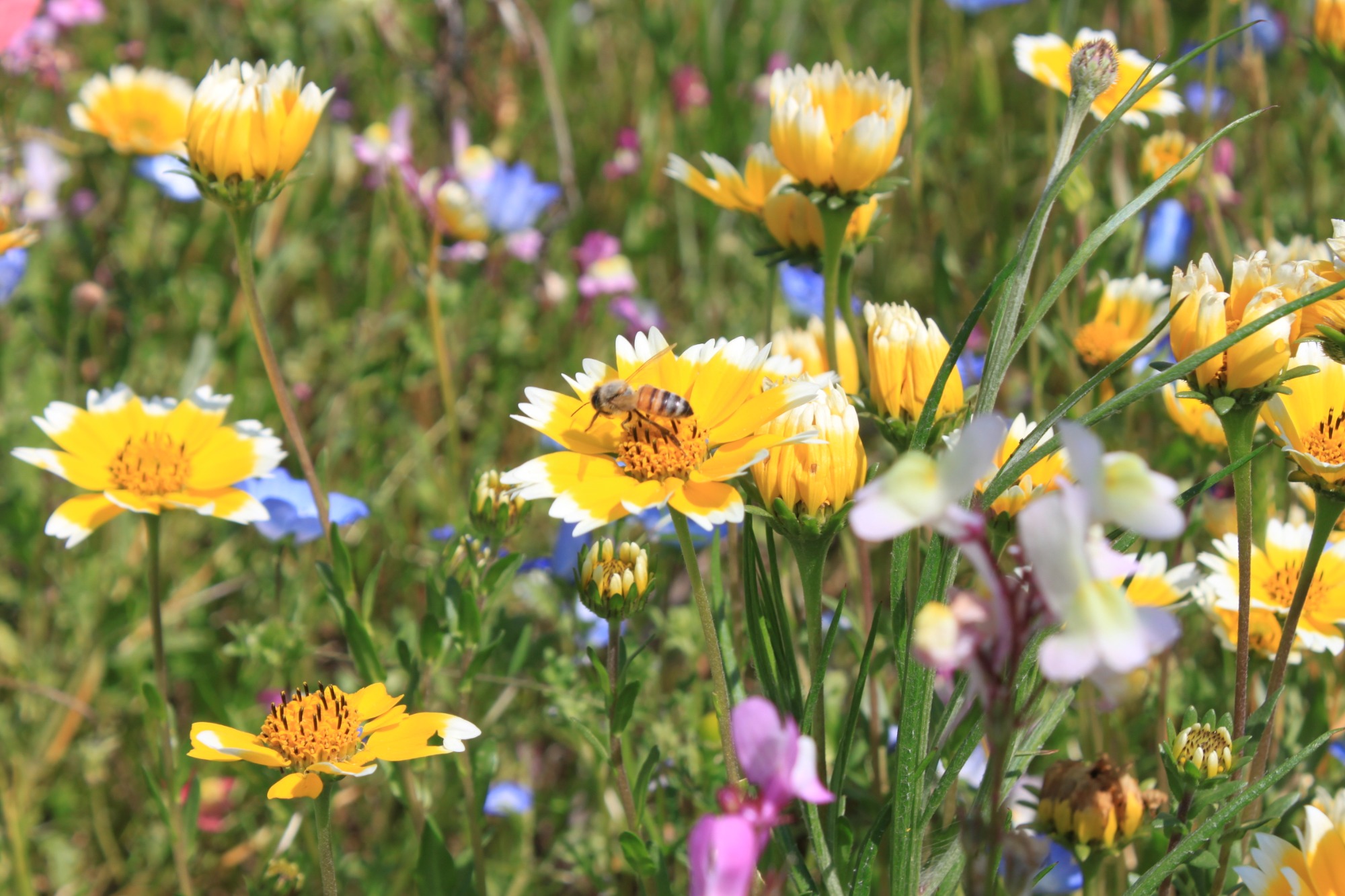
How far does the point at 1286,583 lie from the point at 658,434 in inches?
34.2

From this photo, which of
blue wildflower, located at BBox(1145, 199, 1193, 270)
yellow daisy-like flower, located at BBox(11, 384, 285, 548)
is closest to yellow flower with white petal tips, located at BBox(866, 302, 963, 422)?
yellow daisy-like flower, located at BBox(11, 384, 285, 548)

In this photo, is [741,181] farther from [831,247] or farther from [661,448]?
[661,448]

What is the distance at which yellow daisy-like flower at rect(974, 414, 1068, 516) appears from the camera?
1.16 m

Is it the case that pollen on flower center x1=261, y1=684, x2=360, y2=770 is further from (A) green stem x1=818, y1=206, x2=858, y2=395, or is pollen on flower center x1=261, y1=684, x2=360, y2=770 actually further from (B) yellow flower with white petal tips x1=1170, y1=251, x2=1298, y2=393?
(B) yellow flower with white petal tips x1=1170, y1=251, x2=1298, y2=393

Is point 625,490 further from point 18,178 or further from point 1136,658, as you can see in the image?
point 18,178

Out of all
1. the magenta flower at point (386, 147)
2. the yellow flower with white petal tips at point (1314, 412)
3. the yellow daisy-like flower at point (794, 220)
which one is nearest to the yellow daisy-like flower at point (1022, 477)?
the yellow flower with white petal tips at point (1314, 412)

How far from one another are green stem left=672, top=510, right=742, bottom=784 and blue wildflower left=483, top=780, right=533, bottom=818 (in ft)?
2.59

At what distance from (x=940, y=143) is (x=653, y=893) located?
2.48 metres

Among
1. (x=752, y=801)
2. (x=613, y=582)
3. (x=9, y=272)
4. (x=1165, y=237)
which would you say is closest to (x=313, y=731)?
(x=613, y=582)

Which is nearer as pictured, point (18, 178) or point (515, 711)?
point (515, 711)

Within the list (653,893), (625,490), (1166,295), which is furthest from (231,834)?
(1166,295)

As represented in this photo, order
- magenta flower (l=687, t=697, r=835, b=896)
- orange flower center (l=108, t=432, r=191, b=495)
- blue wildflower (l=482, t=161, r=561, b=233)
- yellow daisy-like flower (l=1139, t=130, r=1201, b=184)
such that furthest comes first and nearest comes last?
blue wildflower (l=482, t=161, r=561, b=233), yellow daisy-like flower (l=1139, t=130, r=1201, b=184), orange flower center (l=108, t=432, r=191, b=495), magenta flower (l=687, t=697, r=835, b=896)

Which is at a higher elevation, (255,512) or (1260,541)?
(255,512)

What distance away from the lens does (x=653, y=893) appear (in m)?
1.31
